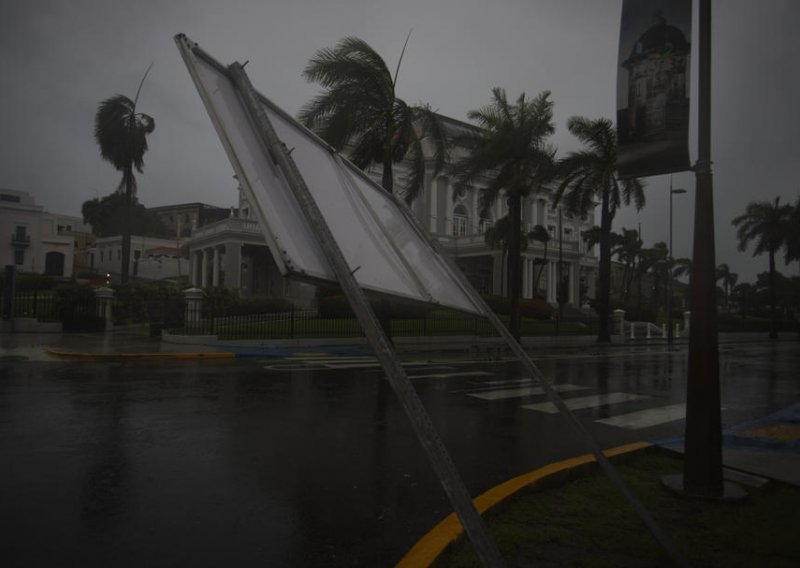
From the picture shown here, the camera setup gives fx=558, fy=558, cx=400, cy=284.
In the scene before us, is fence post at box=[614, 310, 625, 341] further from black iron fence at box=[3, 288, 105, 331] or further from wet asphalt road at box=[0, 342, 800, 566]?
black iron fence at box=[3, 288, 105, 331]

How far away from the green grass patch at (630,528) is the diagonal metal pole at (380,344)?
1815 millimetres

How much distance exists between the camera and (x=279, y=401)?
8.44m

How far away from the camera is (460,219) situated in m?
61.1

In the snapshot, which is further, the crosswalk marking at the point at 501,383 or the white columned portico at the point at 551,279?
the white columned portico at the point at 551,279

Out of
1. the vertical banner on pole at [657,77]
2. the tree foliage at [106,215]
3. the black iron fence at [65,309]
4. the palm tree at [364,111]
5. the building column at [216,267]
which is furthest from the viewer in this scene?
the tree foliage at [106,215]

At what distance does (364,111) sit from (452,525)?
1613 centimetres

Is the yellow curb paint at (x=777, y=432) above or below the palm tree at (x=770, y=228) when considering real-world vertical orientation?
below

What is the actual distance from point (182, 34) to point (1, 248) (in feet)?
223

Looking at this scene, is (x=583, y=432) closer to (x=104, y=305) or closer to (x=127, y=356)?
(x=127, y=356)

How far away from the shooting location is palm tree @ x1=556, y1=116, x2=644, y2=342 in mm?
26672

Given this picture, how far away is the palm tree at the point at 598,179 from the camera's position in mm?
26672

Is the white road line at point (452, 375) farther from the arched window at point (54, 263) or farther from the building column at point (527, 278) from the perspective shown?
the arched window at point (54, 263)

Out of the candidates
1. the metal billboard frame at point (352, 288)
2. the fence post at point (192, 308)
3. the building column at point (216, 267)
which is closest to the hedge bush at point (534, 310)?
the building column at point (216, 267)

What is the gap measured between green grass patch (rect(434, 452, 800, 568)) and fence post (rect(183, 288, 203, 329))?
58.9 ft
